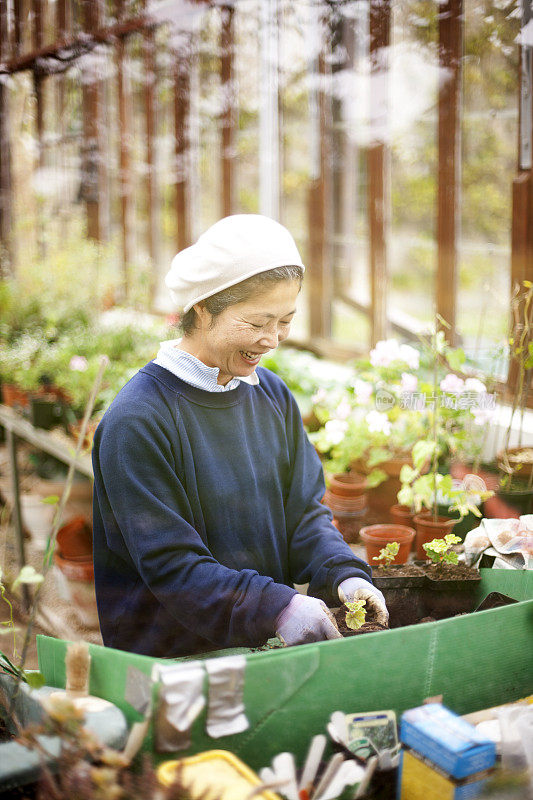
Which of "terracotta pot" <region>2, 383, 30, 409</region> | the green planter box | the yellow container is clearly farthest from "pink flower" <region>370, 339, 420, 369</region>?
"terracotta pot" <region>2, 383, 30, 409</region>

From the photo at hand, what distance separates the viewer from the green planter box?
113 cm

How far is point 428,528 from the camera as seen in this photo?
7.70 feet

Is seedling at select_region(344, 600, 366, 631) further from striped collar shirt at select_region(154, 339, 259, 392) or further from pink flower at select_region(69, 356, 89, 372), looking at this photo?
pink flower at select_region(69, 356, 89, 372)

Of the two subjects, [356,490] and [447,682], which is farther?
[356,490]

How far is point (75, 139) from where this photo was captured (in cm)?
625

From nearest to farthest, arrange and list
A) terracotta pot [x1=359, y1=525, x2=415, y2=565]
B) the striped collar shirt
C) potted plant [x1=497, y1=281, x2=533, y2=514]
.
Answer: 1. the striped collar shirt
2. terracotta pot [x1=359, y1=525, x2=415, y2=565]
3. potted plant [x1=497, y1=281, x2=533, y2=514]

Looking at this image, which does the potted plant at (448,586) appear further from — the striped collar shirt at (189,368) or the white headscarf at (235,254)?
the white headscarf at (235,254)

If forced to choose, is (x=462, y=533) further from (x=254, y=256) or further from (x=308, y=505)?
(x=254, y=256)

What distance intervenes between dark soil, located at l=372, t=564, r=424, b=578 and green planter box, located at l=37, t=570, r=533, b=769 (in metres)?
0.41

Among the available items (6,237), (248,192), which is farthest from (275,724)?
(6,237)

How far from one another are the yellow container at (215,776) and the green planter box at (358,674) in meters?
0.03

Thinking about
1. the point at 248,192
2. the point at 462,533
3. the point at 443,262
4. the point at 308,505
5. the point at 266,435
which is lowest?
the point at 462,533

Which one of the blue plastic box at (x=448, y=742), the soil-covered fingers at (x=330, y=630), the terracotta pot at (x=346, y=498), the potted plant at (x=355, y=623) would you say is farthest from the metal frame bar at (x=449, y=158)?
the blue plastic box at (x=448, y=742)

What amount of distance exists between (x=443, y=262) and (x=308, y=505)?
1.98 m
